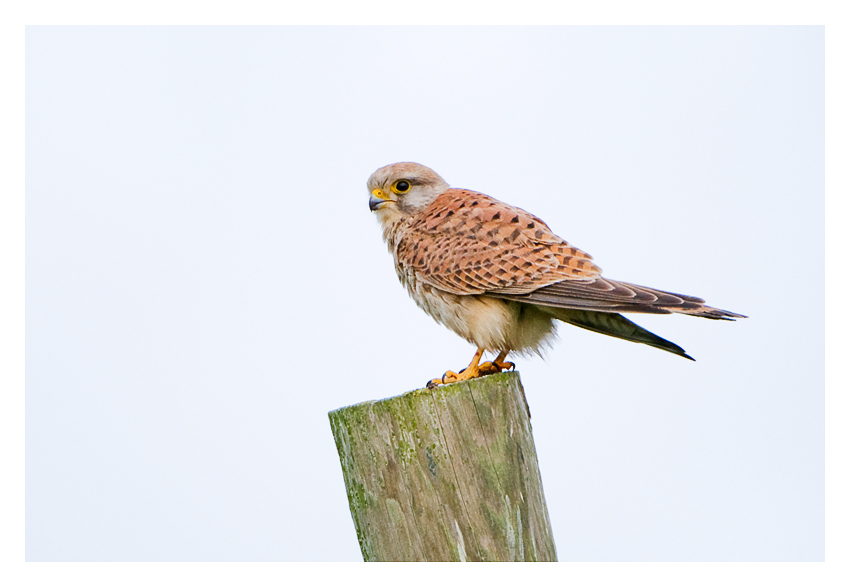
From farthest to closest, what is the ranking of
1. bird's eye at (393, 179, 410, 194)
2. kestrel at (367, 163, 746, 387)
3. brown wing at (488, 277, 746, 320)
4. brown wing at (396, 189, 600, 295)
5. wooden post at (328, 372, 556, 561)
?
bird's eye at (393, 179, 410, 194)
brown wing at (396, 189, 600, 295)
kestrel at (367, 163, 746, 387)
brown wing at (488, 277, 746, 320)
wooden post at (328, 372, 556, 561)

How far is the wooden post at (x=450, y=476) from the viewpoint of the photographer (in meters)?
2.68

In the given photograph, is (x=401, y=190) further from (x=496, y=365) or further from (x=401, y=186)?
(x=496, y=365)

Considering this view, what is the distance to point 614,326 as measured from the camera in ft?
12.7

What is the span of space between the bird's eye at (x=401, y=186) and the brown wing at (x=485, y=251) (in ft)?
0.61

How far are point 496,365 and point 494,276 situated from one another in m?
0.56

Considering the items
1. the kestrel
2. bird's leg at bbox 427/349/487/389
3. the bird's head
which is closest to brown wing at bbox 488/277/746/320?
the kestrel

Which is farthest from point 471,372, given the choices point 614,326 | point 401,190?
point 401,190

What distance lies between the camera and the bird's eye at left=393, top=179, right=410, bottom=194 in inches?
180

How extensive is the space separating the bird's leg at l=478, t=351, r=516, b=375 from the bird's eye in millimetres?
1111

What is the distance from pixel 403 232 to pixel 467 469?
203 centimetres

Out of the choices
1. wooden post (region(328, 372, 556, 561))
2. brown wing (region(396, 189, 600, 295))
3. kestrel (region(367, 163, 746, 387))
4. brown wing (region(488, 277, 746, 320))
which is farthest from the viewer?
brown wing (region(396, 189, 600, 295))

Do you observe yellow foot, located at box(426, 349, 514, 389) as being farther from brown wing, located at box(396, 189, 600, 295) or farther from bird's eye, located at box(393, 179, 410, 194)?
bird's eye, located at box(393, 179, 410, 194)

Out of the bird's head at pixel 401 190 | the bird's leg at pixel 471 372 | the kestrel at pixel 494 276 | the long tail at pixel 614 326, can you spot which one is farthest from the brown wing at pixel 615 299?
the bird's head at pixel 401 190

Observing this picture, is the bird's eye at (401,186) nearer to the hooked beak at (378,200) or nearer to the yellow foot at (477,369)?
the hooked beak at (378,200)
